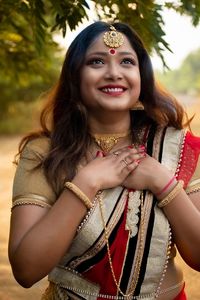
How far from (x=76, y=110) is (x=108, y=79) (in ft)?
0.72

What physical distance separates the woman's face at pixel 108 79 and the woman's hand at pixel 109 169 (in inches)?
7.0

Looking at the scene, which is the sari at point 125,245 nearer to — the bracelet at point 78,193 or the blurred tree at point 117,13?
the bracelet at point 78,193

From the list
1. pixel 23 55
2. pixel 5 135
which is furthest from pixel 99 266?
pixel 5 135

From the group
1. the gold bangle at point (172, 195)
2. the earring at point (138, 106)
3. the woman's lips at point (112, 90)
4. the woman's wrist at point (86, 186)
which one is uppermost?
the woman's lips at point (112, 90)

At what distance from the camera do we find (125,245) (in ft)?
6.62

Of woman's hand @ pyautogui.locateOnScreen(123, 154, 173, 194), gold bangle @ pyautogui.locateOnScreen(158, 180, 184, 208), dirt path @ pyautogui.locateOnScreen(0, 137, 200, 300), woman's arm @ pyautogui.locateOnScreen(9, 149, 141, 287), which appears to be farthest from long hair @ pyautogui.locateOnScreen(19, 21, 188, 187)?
dirt path @ pyautogui.locateOnScreen(0, 137, 200, 300)

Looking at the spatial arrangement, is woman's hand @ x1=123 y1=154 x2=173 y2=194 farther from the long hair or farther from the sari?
the long hair

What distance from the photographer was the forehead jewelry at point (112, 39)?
6.77 feet

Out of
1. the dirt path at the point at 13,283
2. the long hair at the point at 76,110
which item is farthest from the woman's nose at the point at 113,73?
the dirt path at the point at 13,283

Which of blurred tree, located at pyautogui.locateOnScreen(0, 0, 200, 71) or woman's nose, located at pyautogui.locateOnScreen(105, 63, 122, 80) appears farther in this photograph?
blurred tree, located at pyautogui.locateOnScreen(0, 0, 200, 71)

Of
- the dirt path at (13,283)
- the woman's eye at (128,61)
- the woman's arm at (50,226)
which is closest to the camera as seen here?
the woman's arm at (50,226)

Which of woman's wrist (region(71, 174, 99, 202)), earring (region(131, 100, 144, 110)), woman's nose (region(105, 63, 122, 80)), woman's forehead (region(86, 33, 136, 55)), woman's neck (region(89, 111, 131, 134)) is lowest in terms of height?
woman's wrist (region(71, 174, 99, 202))

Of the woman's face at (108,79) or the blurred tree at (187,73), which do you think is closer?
the woman's face at (108,79)

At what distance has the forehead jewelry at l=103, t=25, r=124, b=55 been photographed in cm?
206
